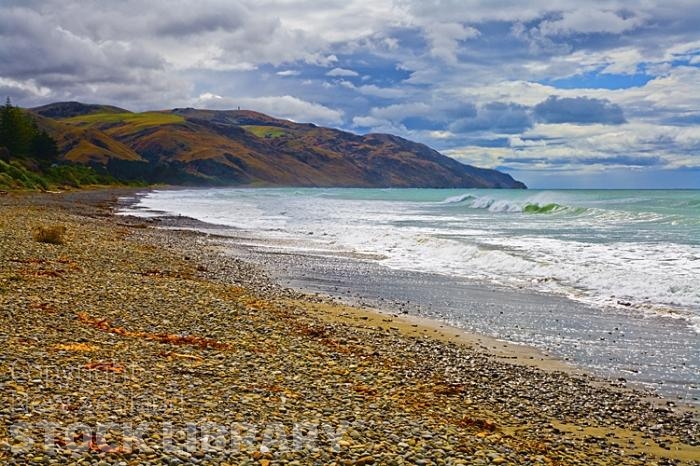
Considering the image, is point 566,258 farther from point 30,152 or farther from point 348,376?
point 30,152

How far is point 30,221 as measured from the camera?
27562mm

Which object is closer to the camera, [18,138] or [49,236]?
[49,236]

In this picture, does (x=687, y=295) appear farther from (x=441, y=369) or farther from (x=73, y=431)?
(x=73, y=431)

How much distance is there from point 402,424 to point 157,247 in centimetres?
1850

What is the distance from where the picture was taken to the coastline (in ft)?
22.3

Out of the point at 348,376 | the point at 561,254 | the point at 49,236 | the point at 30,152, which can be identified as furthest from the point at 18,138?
the point at 348,376

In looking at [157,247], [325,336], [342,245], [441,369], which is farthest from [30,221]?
[441,369]

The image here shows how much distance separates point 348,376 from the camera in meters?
8.89

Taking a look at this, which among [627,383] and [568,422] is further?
[627,383]

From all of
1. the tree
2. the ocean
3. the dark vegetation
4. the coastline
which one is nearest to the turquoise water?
the ocean

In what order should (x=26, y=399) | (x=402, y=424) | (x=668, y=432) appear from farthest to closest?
(x=668, y=432), (x=402, y=424), (x=26, y=399)

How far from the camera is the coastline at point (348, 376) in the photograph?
22.3 feet

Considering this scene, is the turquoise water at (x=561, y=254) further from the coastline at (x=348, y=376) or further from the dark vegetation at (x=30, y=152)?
the dark vegetation at (x=30, y=152)

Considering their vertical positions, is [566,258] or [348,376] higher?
[566,258]
